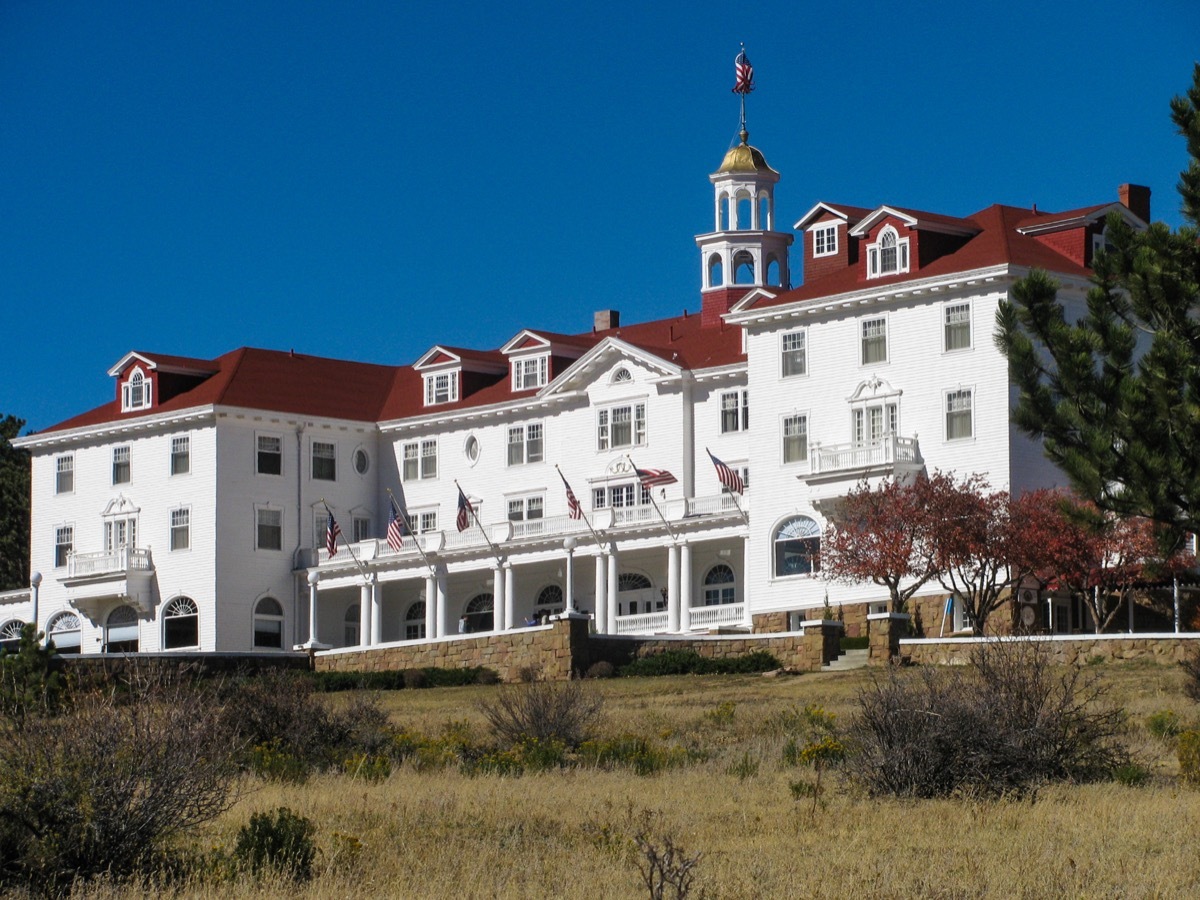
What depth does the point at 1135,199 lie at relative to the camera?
62688 mm

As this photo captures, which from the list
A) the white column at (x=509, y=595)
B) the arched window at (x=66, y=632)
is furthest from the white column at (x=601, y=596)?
the arched window at (x=66, y=632)

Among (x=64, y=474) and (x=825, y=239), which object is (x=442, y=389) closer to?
(x=64, y=474)

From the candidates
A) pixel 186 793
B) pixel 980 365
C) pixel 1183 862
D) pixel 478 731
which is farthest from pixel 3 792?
pixel 980 365

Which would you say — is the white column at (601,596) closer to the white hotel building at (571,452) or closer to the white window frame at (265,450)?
the white hotel building at (571,452)

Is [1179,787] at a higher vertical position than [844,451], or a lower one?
lower

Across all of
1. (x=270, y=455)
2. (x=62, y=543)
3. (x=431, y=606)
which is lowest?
(x=431, y=606)

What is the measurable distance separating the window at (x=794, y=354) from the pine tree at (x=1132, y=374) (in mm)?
28448

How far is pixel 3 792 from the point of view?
Answer: 1831cm

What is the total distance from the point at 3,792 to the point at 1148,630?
3973 centimetres

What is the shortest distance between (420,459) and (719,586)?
13.1 metres

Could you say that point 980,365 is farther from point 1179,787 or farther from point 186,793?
point 186,793

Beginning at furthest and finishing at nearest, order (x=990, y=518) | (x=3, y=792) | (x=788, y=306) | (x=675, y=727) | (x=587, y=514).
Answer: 1. (x=587, y=514)
2. (x=788, y=306)
3. (x=990, y=518)
4. (x=675, y=727)
5. (x=3, y=792)

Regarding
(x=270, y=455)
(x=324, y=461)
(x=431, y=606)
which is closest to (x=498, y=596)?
(x=431, y=606)

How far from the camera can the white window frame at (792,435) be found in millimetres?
Answer: 59938
